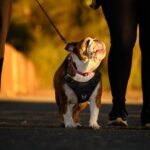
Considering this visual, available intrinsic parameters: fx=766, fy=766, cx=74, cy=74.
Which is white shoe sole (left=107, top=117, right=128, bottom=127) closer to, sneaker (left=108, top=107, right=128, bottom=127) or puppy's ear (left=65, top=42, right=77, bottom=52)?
sneaker (left=108, top=107, right=128, bottom=127)

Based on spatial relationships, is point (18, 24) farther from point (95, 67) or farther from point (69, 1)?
point (95, 67)

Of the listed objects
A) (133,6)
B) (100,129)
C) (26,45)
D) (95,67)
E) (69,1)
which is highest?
(133,6)

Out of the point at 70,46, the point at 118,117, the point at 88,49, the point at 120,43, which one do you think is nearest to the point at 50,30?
the point at 120,43

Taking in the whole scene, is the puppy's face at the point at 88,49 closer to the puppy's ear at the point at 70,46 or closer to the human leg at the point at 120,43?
the puppy's ear at the point at 70,46

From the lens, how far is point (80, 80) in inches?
273

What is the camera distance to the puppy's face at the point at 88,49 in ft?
22.3

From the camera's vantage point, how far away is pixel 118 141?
18.5 ft

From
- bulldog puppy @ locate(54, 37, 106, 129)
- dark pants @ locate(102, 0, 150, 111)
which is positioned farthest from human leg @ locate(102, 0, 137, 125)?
bulldog puppy @ locate(54, 37, 106, 129)

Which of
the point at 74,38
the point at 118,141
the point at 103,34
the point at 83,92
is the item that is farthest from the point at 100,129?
the point at 74,38

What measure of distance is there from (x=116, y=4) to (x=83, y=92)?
0.95 metres

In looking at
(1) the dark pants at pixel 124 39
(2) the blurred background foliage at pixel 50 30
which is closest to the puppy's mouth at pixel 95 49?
(1) the dark pants at pixel 124 39

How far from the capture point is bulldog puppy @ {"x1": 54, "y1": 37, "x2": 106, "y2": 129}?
6.88 m

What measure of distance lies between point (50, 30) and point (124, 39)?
1040 inches

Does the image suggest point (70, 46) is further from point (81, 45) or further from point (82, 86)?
point (82, 86)
